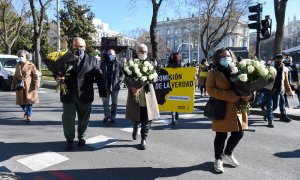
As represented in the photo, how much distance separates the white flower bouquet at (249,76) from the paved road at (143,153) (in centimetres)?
131

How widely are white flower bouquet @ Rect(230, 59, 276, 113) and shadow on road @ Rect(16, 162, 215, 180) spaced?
139 cm

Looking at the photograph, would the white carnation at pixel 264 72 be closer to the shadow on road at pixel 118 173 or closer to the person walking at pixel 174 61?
the shadow on road at pixel 118 173

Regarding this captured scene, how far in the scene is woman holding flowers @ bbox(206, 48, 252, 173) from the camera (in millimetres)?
4738

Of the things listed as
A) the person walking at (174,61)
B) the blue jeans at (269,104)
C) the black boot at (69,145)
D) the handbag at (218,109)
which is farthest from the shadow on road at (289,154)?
the black boot at (69,145)

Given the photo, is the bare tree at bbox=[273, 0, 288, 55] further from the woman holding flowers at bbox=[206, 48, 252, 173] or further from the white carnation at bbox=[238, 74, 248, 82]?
the white carnation at bbox=[238, 74, 248, 82]

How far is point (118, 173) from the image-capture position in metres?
5.05

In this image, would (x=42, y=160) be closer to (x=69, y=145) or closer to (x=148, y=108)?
(x=69, y=145)

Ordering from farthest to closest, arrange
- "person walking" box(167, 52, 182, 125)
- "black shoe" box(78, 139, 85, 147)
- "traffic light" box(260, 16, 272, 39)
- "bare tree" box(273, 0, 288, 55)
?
1. "bare tree" box(273, 0, 288, 55)
2. "traffic light" box(260, 16, 272, 39)
3. "person walking" box(167, 52, 182, 125)
4. "black shoe" box(78, 139, 85, 147)

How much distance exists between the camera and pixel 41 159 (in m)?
5.68

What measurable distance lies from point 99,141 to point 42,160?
148 cm

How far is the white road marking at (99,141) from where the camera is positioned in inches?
259

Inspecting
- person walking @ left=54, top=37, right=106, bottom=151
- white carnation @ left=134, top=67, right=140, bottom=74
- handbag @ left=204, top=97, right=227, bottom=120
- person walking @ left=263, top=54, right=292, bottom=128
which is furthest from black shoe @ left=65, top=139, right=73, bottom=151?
person walking @ left=263, top=54, right=292, bottom=128

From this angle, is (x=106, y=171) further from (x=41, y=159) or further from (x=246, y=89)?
(x=246, y=89)

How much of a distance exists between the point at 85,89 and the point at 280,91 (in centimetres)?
528
